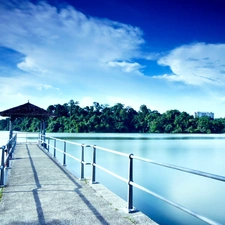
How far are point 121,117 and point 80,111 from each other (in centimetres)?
1544

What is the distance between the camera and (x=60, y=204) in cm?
470

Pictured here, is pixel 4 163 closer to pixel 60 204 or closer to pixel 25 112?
pixel 60 204

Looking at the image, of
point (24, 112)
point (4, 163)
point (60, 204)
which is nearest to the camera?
point (60, 204)

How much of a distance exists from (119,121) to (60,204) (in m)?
92.9

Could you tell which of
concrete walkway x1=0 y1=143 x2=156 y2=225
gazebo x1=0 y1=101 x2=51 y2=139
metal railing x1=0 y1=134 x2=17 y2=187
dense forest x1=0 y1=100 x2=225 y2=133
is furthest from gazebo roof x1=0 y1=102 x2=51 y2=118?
dense forest x1=0 y1=100 x2=225 y2=133

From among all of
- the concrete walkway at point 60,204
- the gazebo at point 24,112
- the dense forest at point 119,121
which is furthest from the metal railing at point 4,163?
the dense forest at point 119,121

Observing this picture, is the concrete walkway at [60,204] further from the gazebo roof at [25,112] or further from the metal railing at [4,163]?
the gazebo roof at [25,112]

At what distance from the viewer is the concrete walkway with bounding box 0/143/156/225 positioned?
12.9 feet

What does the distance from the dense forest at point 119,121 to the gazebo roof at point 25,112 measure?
62123 mm

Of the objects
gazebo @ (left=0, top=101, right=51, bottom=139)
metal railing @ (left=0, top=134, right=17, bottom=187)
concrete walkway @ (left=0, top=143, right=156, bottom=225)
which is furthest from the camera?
gazebo @ (left=0, top=101, right=51, bottom=139)

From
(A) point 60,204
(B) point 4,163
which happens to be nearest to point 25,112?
(B) point 4,163

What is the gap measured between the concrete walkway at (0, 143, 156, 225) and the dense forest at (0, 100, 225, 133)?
74.7m

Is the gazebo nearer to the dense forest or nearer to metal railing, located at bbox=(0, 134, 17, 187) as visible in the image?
metal railing, located at bbox=(0, 134, 17, 187)

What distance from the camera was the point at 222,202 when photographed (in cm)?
1187
